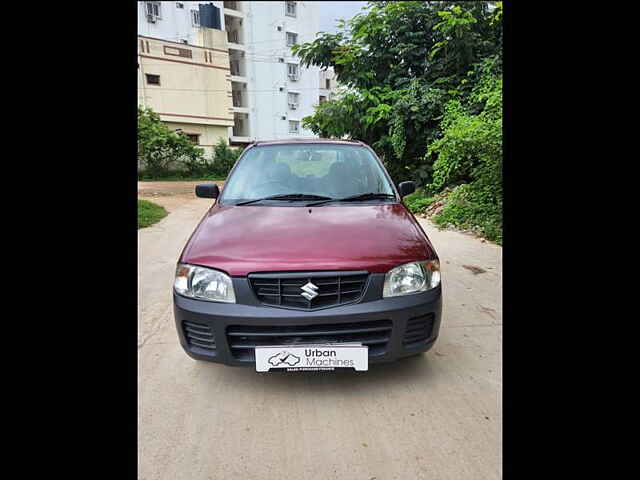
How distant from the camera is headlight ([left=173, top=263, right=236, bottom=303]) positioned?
200cm

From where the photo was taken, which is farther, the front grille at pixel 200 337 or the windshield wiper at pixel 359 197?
the windshield wiper at pixel 359 197

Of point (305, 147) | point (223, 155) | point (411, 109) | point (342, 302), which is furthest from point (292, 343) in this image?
point (223, 155)

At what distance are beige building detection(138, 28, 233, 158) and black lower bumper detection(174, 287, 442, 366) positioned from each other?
21.4 meters

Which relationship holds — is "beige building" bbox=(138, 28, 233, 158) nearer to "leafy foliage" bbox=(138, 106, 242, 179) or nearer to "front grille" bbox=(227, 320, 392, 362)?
"leafy foliage" bbox=(138, 106, 242, 179)

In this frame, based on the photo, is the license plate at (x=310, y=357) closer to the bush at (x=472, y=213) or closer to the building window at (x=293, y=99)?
the bush at (x=472, y=213)

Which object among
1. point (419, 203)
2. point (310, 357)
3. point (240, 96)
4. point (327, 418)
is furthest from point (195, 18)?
point (327, 418)

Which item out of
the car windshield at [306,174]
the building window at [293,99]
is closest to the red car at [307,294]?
the car windshield at [306,174]

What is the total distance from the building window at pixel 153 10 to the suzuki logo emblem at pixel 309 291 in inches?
1040

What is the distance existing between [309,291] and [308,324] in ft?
0.54

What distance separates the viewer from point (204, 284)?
6.72 feet

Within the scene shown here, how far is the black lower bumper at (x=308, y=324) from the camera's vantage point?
1.93m

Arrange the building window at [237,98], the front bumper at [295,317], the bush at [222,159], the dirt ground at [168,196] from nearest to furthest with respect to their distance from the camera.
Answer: the front bumper at [295,317] < the dirt ground at [168,196] < the bush at [222,159] < the building window at [237,98]

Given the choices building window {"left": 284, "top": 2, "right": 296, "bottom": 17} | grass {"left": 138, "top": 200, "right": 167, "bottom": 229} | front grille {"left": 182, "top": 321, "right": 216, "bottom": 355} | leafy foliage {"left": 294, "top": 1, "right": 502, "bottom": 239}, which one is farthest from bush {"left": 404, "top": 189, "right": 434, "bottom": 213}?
building window {"left": 284, "top": 2, "right": 296, "bottom": 17}
